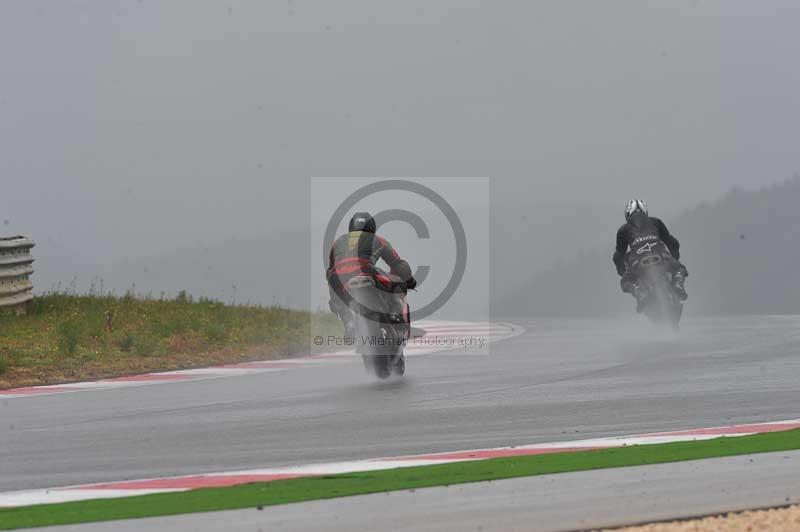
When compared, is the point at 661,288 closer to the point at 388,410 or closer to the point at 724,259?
the point at 388,410

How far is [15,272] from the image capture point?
21.5 metres

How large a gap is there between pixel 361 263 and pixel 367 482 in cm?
629

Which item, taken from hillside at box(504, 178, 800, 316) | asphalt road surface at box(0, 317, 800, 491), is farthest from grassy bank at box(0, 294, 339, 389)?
hillside at box(504, 178, 800, 316)

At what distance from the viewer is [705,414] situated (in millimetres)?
11484

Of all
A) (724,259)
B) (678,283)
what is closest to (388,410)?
(678,283)

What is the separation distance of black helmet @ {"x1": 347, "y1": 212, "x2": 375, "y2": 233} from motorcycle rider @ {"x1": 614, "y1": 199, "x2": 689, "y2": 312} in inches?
250

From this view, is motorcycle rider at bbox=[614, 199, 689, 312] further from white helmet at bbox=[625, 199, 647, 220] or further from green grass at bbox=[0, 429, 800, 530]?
green grass at bbox=[0, 429, 800, 530]

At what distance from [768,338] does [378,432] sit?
967 cm

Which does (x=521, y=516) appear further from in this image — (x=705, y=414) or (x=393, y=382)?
(x=393, y=382)

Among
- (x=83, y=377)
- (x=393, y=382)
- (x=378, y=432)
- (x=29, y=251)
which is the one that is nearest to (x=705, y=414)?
(x=378, y=432)

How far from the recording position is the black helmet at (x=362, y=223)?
580 inches

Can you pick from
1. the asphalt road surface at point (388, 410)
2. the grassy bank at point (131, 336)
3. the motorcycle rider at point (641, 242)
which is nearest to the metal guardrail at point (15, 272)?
the grassy bank at point (131, 336)

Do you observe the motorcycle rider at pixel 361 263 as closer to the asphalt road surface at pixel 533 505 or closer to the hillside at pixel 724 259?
the asphalt road surface at pixel 533 505

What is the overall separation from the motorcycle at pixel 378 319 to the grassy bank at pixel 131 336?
345 centimetres
